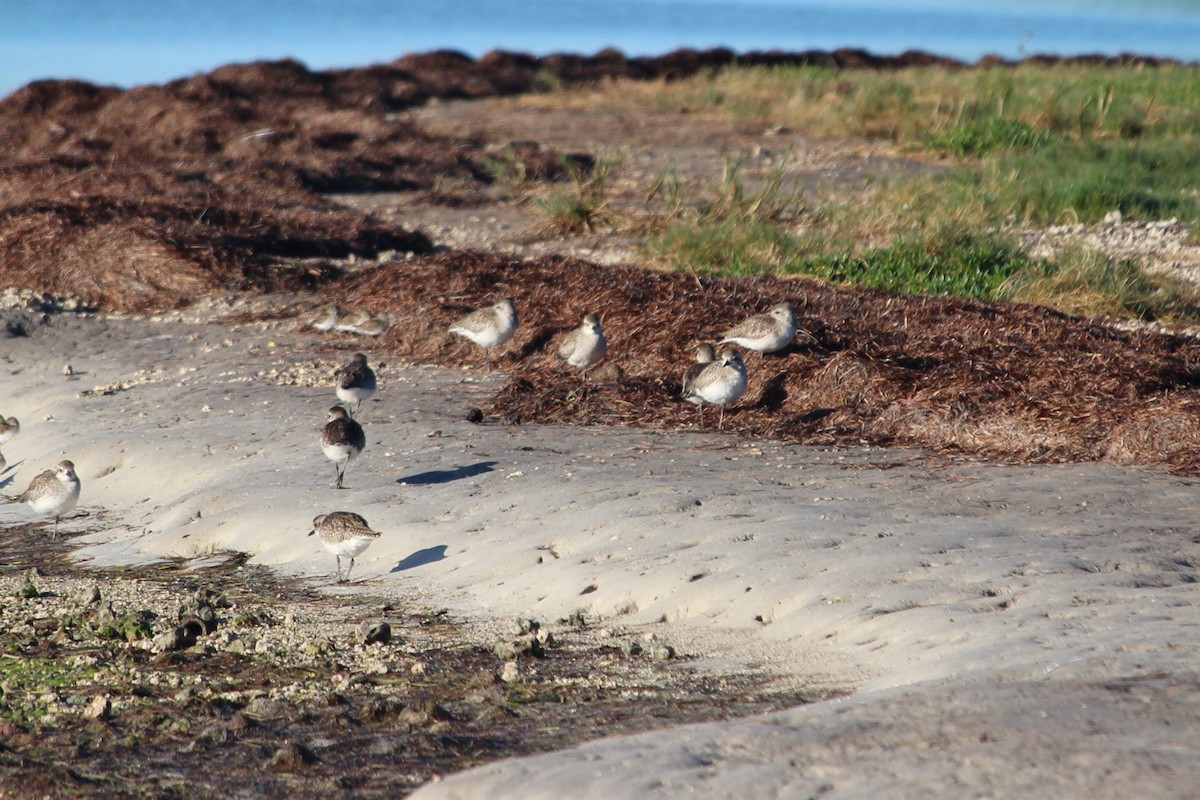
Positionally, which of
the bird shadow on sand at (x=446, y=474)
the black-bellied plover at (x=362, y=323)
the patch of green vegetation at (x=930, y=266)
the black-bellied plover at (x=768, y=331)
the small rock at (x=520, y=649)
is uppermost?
the patch of green vegetation at (x=930, y=266)

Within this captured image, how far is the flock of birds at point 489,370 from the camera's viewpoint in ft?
25.2

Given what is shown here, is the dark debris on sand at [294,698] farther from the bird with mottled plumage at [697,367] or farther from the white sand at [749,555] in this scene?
the bird with mottled plumage at [697,367]

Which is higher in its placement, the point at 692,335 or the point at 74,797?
the point at 692,335

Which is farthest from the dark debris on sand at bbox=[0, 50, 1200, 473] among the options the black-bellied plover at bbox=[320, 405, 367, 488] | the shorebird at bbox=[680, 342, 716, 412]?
the black-bellied plover at bbox=[320, 405, 367, 488]

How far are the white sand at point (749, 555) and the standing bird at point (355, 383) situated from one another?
285 mm

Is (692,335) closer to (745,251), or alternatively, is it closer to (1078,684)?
(745,251)

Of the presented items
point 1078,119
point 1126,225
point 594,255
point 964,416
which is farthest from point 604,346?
point 1078,119

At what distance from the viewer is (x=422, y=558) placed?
787 centimetres

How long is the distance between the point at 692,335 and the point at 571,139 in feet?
51.4

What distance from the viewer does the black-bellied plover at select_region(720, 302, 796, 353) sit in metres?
10.7

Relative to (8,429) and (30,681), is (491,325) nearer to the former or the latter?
(8,429)

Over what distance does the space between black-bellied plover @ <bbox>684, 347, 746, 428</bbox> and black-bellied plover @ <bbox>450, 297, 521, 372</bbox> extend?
88.3 inches

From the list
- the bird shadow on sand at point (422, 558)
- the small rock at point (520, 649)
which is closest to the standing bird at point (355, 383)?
the bird shadow on sand at point (422, 558)

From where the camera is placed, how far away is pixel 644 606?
6.89m
